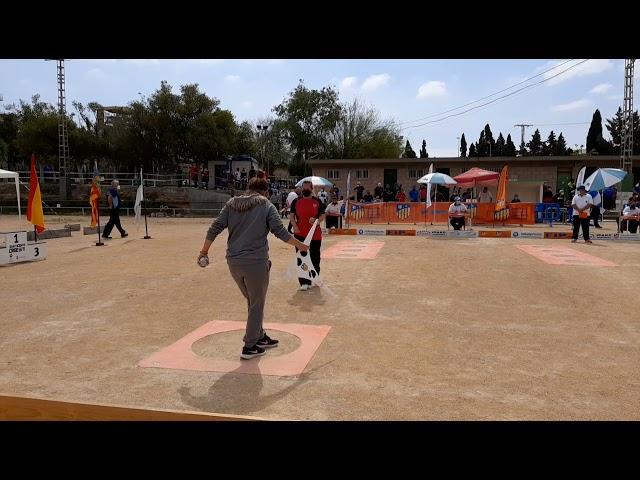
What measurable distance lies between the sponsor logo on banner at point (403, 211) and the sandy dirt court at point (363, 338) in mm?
11939

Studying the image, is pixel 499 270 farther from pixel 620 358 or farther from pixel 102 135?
pixel 102 135

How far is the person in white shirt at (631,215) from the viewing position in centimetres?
1727

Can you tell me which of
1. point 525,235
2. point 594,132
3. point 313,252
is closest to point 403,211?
point 525,235

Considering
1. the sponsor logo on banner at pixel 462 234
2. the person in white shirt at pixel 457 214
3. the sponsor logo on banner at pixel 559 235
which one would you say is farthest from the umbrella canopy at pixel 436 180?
the sponsor logo on banner at pixel 559 235

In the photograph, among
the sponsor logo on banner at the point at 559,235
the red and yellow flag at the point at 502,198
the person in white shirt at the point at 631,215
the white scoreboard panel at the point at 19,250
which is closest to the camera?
the white scoreboard panel at the point at 19,250

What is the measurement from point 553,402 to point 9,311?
6.89 metres

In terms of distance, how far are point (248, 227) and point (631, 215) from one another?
17197 millimetres

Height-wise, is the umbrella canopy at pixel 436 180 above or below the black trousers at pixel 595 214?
above

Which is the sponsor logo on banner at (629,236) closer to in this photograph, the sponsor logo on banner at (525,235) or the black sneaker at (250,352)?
the sponsor logo on banner at (525,235)

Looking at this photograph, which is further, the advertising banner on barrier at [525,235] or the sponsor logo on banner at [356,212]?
the sponsor logo on banner at [356,212]

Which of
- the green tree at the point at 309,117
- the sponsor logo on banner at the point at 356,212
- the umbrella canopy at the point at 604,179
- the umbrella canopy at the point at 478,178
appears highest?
the green tree at the point at 309,117
